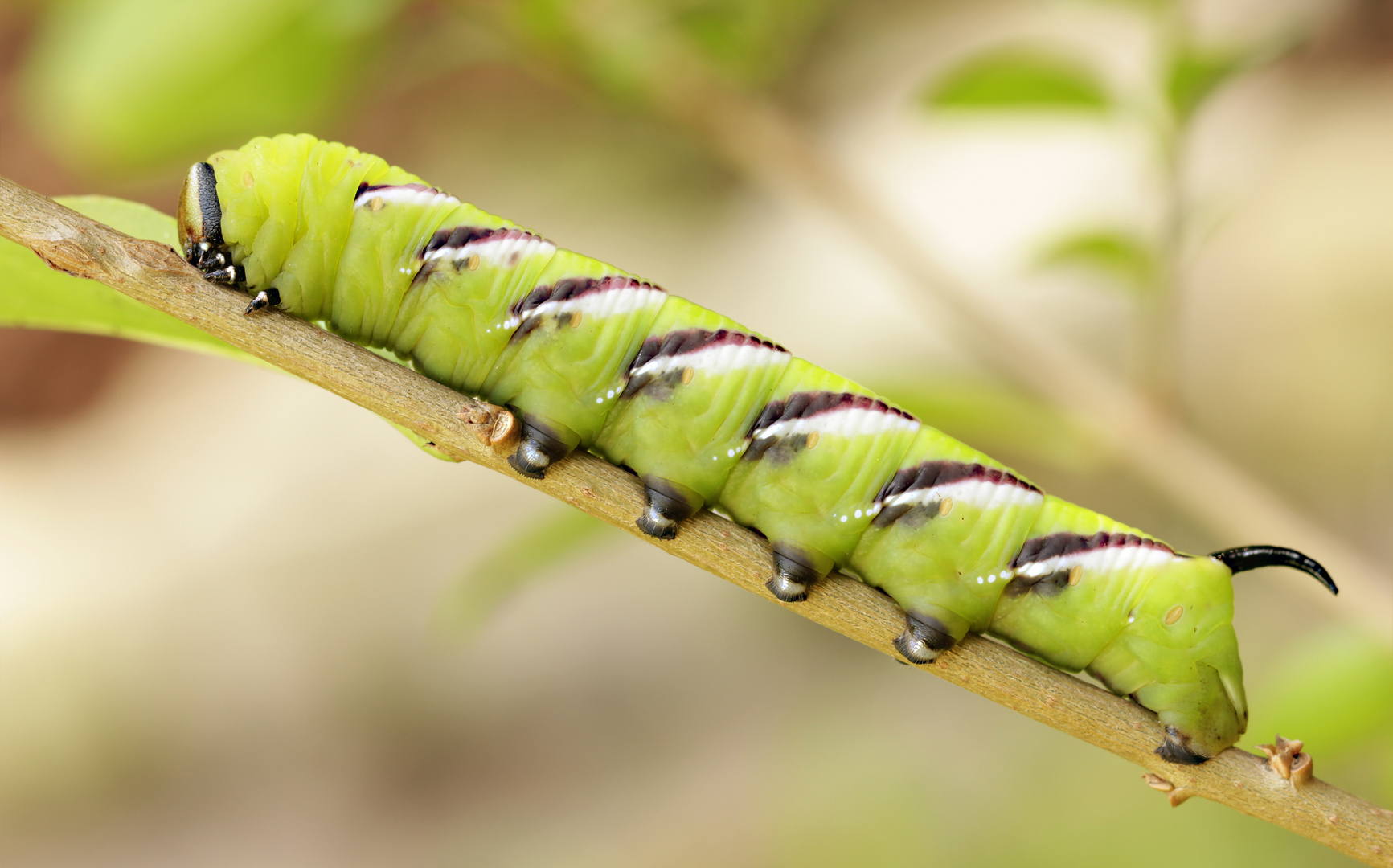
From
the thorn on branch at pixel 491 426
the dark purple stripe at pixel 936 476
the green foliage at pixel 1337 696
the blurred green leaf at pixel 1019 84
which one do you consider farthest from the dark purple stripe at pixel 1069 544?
the blurred green leaf at pixel 1019 84

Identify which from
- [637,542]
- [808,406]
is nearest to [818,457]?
[808,406]

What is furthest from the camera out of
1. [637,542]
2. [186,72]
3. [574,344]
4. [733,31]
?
[637,542]

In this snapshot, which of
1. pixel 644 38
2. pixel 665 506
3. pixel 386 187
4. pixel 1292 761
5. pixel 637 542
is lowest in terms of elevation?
pixel 637 542

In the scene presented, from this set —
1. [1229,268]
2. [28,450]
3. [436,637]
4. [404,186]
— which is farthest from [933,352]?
[28,450]

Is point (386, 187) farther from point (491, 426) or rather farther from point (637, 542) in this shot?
point (637, 542)

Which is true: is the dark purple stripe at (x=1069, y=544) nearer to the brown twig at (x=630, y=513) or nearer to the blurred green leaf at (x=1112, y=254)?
the brown twig at (x=630, y=513)
